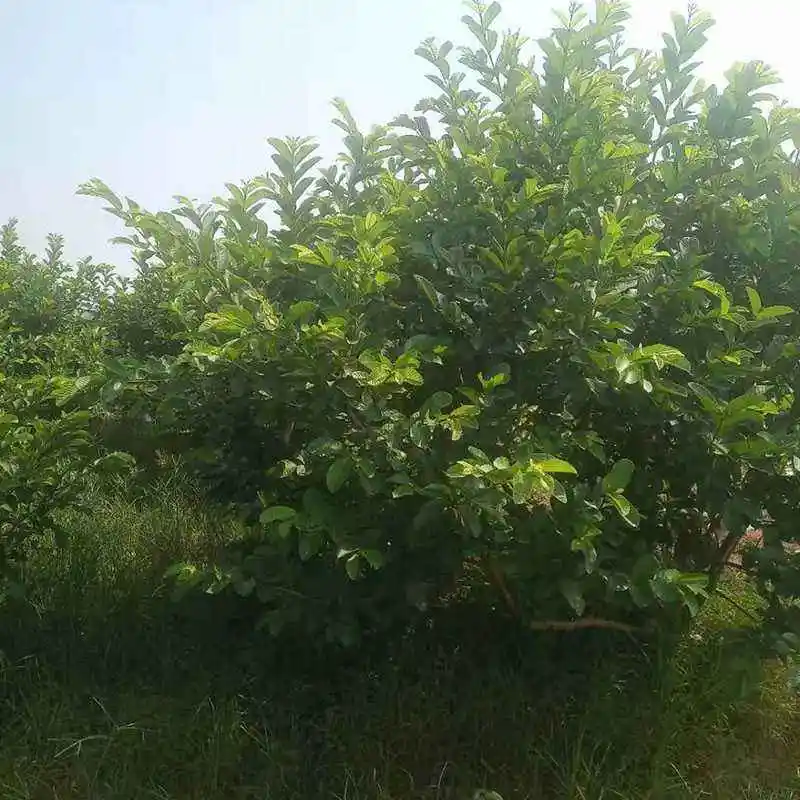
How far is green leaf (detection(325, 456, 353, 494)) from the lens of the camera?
2424mm

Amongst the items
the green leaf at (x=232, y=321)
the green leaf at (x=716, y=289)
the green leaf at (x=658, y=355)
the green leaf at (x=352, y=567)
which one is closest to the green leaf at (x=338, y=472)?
the green leaf at (x=352, y=567)

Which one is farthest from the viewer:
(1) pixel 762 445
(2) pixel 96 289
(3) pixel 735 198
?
(2) pixel 96 289

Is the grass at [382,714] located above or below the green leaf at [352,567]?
below

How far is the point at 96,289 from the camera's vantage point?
22.8 feet

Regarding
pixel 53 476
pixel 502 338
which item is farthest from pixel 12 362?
pixel 502 338

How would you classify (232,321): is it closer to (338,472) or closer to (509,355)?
(338,472)

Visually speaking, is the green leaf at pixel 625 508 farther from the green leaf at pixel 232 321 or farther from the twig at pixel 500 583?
the green leaf at pixel 232 321

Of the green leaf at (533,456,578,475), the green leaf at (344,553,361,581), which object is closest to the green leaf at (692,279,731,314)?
the green leaf at (533,456,578,475)

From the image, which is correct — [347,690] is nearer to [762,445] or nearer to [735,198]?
[762,445]

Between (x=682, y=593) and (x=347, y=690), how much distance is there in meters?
1.31

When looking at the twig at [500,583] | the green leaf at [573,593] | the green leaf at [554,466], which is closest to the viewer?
the green leaf at [554,466]

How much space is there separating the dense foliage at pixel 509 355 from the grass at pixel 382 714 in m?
0.25

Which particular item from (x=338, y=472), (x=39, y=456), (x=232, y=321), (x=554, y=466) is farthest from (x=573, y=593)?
(x=39, y=456)

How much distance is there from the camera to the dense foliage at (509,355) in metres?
2.56
